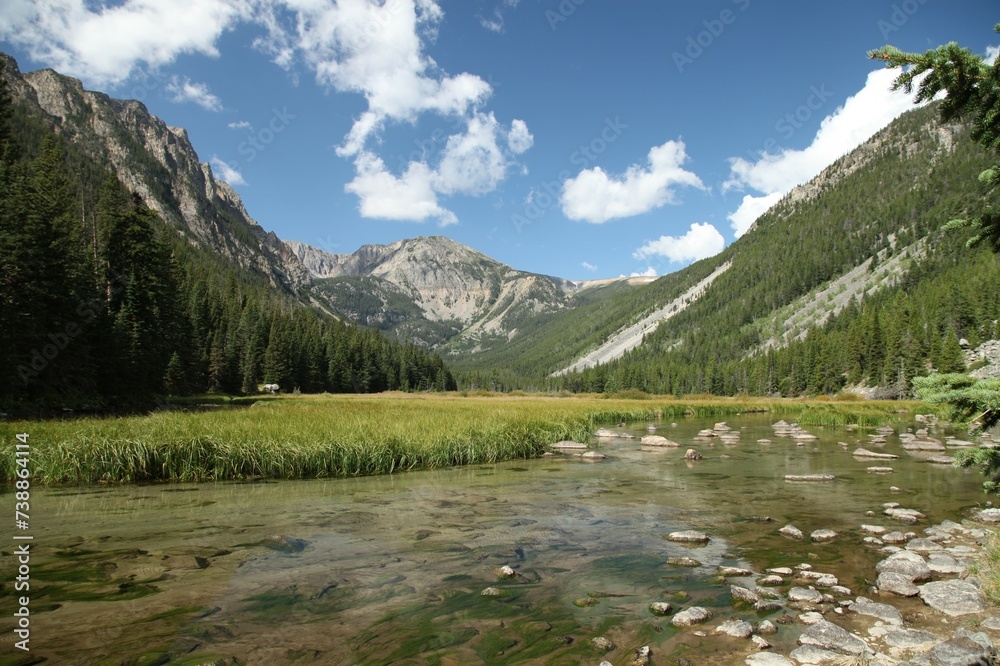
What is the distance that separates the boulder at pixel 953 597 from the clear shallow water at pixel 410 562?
0.86m

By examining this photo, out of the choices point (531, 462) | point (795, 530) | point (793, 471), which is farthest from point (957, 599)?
point (531, 462)

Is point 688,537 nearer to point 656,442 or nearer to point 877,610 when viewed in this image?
point 877,610

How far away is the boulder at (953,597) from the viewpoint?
6527 mm

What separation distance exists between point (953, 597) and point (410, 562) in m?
8.08

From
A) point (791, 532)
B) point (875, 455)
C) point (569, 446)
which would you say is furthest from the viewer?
point (569, 446)

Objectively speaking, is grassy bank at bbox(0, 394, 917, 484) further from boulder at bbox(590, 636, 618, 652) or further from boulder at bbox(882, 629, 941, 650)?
boulder at bbox(882, 629, 941, 650)

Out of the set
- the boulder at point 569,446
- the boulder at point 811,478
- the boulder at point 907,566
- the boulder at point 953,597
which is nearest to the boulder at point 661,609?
the boulder at point 953,597

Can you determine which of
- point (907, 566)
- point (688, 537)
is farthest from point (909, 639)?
point (688, 537)

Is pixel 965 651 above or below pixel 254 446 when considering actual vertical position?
below

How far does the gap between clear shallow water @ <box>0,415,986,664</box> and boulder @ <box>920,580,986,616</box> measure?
0.86 metres

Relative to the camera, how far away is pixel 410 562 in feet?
28.8

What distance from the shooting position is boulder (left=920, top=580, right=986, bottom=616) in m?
6.53

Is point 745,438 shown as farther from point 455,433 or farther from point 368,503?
point 368,503

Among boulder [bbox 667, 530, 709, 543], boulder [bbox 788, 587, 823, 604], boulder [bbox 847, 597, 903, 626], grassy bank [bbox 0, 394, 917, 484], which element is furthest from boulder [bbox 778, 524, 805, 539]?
grassy bank [bbox 0, 394, 917, 484]
